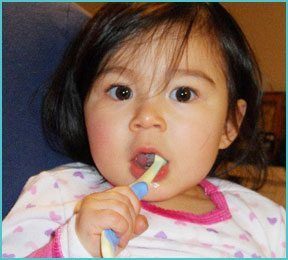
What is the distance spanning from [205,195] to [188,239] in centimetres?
16

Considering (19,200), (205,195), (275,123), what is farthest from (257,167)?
(275,123)

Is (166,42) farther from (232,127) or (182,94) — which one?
(232,127)

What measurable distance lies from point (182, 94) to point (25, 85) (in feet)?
0.75

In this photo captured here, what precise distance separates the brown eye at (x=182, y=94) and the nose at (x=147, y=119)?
0.13 feet

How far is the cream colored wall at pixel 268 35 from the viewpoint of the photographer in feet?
6.69

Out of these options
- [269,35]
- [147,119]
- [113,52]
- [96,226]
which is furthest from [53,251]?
[269,35]

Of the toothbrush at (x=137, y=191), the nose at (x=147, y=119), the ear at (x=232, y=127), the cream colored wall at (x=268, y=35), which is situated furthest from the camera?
the cream colored wall at (x=268, y=35)

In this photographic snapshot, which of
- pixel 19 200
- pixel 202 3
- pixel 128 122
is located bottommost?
pixel 19 200

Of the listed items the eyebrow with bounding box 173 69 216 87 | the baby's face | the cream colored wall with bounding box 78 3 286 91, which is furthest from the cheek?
the cream colored wall with bounding box 78 3 286 91

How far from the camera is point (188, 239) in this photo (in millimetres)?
636

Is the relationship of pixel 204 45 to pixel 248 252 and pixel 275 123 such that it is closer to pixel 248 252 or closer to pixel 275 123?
pixel 248 252

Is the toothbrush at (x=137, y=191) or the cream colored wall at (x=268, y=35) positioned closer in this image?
the toothbrush at (x=137, y=191)

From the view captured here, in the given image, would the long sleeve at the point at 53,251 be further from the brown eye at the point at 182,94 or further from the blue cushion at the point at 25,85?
the brown eye at the point at 182,94

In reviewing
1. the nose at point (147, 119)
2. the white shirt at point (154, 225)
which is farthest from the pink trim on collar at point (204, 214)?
the nose at point (147, 119)
